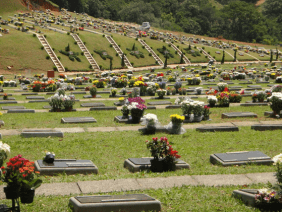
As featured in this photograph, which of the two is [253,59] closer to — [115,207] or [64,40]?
[64,40]

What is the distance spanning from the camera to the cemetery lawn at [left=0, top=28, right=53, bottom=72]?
55.7 m

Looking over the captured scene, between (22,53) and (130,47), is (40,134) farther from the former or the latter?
(130,47)

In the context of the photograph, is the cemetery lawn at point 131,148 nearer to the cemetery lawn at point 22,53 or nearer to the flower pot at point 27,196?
the flower pot at point 27,196

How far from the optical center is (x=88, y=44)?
2677 inches

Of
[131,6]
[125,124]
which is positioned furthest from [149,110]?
[131,6]

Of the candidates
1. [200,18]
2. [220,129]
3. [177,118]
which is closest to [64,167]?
[177,118]

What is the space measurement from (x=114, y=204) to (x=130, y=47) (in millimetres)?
66731

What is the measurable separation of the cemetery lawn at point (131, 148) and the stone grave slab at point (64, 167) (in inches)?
7.4

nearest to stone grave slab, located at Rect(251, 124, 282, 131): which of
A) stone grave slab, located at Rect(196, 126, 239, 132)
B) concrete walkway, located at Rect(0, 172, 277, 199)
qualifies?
stone grave slab, located at Rect(196, 126, 239, 132)

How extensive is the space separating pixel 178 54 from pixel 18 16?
4245cm

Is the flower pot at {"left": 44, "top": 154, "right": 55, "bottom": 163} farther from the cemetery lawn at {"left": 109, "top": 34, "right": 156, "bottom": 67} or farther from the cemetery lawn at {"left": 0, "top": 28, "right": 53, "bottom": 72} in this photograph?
the cemetery lawn at {"left": 109, "top": 34, "right": 156, "bottom": 67}

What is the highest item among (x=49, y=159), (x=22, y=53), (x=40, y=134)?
(x=22, y=53)

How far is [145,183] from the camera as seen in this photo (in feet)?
30.7

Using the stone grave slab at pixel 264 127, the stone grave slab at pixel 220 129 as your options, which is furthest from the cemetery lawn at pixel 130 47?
the stone grave slab at pixel 220 129
